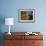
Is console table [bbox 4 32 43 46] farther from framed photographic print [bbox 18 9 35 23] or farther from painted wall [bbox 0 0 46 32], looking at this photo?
framed photographic print [bbox 18 9 35 23]

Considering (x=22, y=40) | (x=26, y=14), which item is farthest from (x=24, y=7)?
(x=22, y=40)

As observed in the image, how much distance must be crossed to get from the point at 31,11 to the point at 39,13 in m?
0.28

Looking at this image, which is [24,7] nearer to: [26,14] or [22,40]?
[26,14]

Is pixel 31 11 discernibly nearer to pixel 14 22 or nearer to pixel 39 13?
pixel 39 13

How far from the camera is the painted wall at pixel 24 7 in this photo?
4660 mm

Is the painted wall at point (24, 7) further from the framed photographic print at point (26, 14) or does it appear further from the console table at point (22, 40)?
the console table at point (22, 40)

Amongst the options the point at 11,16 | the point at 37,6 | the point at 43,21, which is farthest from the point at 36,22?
the point at 11,16

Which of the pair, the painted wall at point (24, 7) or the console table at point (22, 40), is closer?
the console table at point (22, 40)

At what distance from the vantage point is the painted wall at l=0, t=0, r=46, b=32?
466 cm

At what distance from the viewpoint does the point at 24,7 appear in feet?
15.3

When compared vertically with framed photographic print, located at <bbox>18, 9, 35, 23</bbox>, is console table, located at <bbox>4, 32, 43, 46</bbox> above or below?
below

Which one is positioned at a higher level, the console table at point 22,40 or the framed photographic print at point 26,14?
the framed photographic print at point 26,14

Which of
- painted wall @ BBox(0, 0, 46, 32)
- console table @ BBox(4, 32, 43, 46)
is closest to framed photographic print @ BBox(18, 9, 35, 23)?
painted wall @ BBox(0, 0, 46, 32)

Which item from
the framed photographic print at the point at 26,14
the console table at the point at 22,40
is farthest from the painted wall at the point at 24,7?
the console table at the point at 22,40
